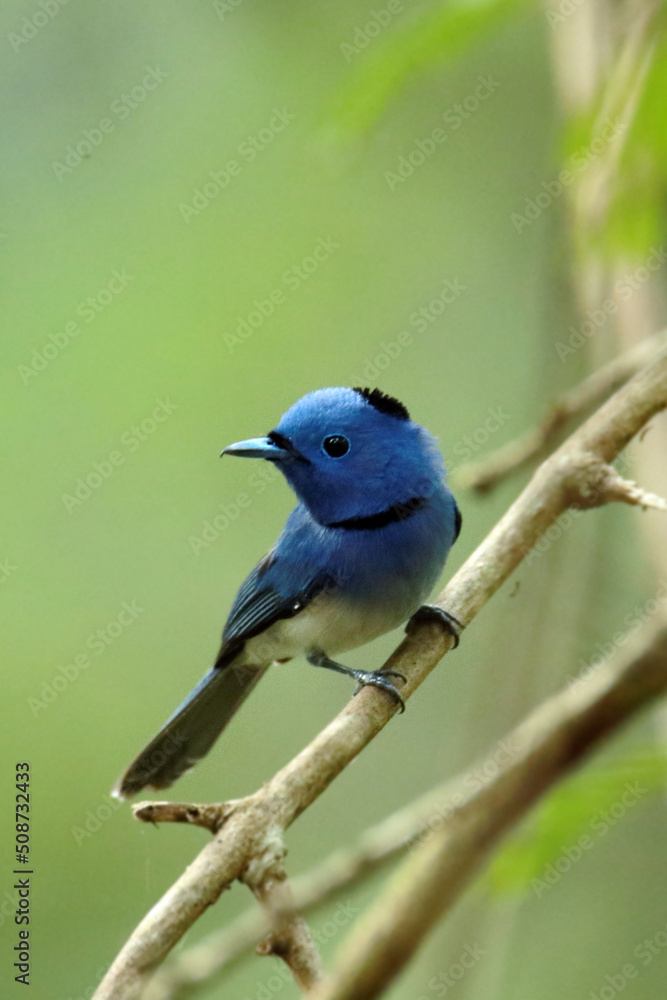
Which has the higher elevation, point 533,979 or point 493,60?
point 493,60

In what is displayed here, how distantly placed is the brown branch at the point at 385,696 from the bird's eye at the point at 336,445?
62cm

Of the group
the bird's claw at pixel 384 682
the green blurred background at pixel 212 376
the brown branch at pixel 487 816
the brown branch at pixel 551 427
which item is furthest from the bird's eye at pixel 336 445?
the brown branch at pixel 487 816

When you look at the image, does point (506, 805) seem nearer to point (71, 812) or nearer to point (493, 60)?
point (71, 812)

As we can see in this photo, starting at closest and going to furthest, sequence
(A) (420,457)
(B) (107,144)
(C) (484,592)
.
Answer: (C) (484,592)
(A) (420,457)
(B) (107,144)

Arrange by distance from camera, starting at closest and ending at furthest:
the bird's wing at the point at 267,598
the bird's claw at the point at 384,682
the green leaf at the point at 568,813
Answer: the green leaf at the point at 568,813, the bird's claw at the point at 384,682, the bird's wing at the point at 267,598

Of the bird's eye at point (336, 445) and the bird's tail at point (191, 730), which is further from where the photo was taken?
the bird's tail at point (191, 730)

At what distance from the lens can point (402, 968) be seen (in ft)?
2.99

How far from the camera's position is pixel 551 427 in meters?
3.24

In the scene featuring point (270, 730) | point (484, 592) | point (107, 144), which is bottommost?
point (270, 730)

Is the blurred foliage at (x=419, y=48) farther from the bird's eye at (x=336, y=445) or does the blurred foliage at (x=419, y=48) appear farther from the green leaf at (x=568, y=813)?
the green leaf at (x=568, y=813)

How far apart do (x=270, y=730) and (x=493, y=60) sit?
436 cm

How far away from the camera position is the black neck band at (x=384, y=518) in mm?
3568

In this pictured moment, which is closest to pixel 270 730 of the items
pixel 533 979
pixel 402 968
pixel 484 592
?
pixel 533 979

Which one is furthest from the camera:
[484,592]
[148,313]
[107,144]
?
[107,144]
